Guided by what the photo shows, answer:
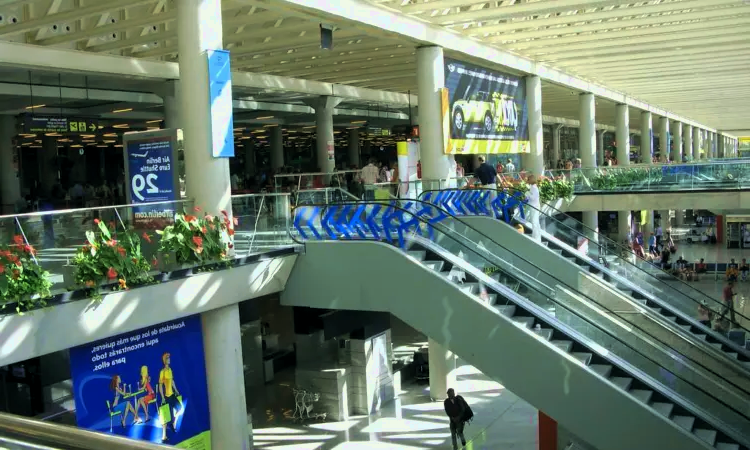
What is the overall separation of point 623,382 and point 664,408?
0.59 metres

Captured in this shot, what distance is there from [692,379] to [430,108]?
792 centimetres

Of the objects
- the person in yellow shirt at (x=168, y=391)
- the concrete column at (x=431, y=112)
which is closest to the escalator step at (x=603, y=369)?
the person in yellow shirt at (x=168, y=391)

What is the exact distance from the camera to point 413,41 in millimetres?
15219

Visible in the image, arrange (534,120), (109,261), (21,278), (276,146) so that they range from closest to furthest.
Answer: (21,278), (109,261), (534,120), (276,146)

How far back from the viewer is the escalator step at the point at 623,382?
984cm

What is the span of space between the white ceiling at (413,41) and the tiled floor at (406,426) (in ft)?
25.9

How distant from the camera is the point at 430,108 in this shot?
51.7ft

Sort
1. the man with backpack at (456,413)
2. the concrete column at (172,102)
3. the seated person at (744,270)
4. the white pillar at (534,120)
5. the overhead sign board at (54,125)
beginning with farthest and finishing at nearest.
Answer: the seated person at (744,270)
the white pillar at (534,120)
the concrete column at (172,102)
the overhead sign board at (54,125)
the man with backpack at (456,413)

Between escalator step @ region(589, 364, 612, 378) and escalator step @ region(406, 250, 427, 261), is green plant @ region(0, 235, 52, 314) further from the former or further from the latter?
escalator step @ region(589, 364, 612, 378)

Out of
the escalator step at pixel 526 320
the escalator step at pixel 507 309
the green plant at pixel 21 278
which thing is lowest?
the escalator step at pixel 526 320

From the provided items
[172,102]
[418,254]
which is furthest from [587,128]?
[418,254]

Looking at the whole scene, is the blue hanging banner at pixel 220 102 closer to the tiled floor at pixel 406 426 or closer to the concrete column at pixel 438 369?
the tiled floor at pixel 406 426

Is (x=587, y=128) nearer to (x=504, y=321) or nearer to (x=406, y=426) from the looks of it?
(x=406, y=426)

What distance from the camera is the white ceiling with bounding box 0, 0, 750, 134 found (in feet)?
45.6
